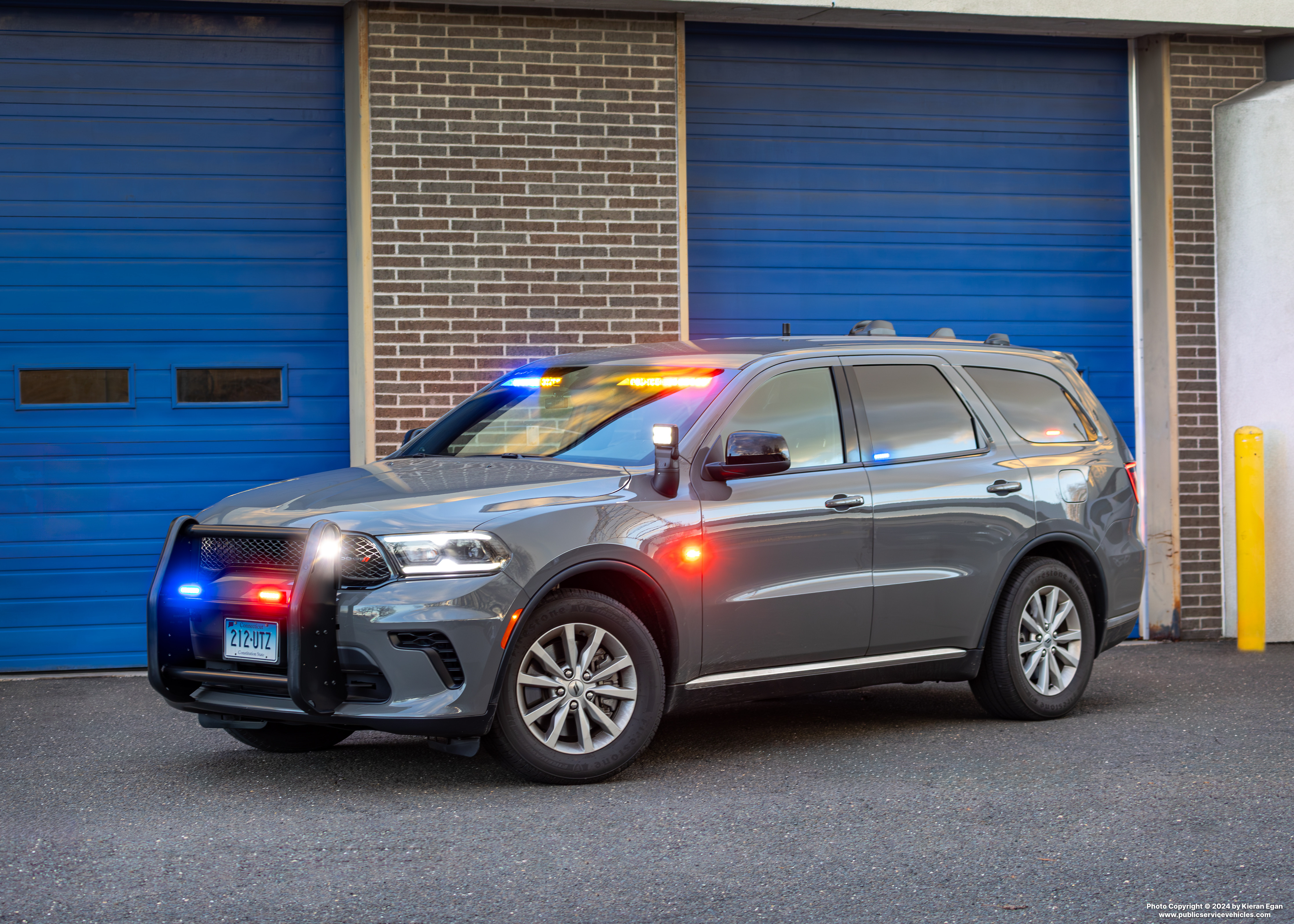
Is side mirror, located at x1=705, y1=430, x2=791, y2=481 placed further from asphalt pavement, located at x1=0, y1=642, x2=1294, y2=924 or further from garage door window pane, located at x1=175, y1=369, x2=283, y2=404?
garage door window pane, located at x1=175, y1=369, x2=283, y2=404

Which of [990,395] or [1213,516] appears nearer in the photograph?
[990,395]

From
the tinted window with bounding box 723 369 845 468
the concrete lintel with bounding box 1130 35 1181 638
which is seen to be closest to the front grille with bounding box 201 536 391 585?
the tinted window with bounding box 723 369 845 468

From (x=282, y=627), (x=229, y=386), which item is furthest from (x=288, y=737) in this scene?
(x=229, y=386)

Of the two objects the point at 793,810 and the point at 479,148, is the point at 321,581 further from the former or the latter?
the point at 479,148

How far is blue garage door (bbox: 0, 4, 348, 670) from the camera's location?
9.61 metres

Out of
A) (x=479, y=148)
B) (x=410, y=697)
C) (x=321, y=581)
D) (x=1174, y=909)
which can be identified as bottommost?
(x=1174, y=909)

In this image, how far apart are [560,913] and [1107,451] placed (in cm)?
479

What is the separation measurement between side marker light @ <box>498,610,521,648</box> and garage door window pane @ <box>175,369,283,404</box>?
4.96 m

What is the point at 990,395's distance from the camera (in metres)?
7.48

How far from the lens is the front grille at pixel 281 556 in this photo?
18.1 feet

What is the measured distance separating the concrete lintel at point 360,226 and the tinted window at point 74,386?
153 centimetres

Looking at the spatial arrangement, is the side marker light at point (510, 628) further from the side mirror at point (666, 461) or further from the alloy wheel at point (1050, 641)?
the alloy wheel at point (1050, 641)

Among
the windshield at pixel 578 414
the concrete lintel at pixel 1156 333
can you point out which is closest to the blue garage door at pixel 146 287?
the windshield at pixel 578 414

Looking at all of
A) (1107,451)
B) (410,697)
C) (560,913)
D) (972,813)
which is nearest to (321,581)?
(410,697)
